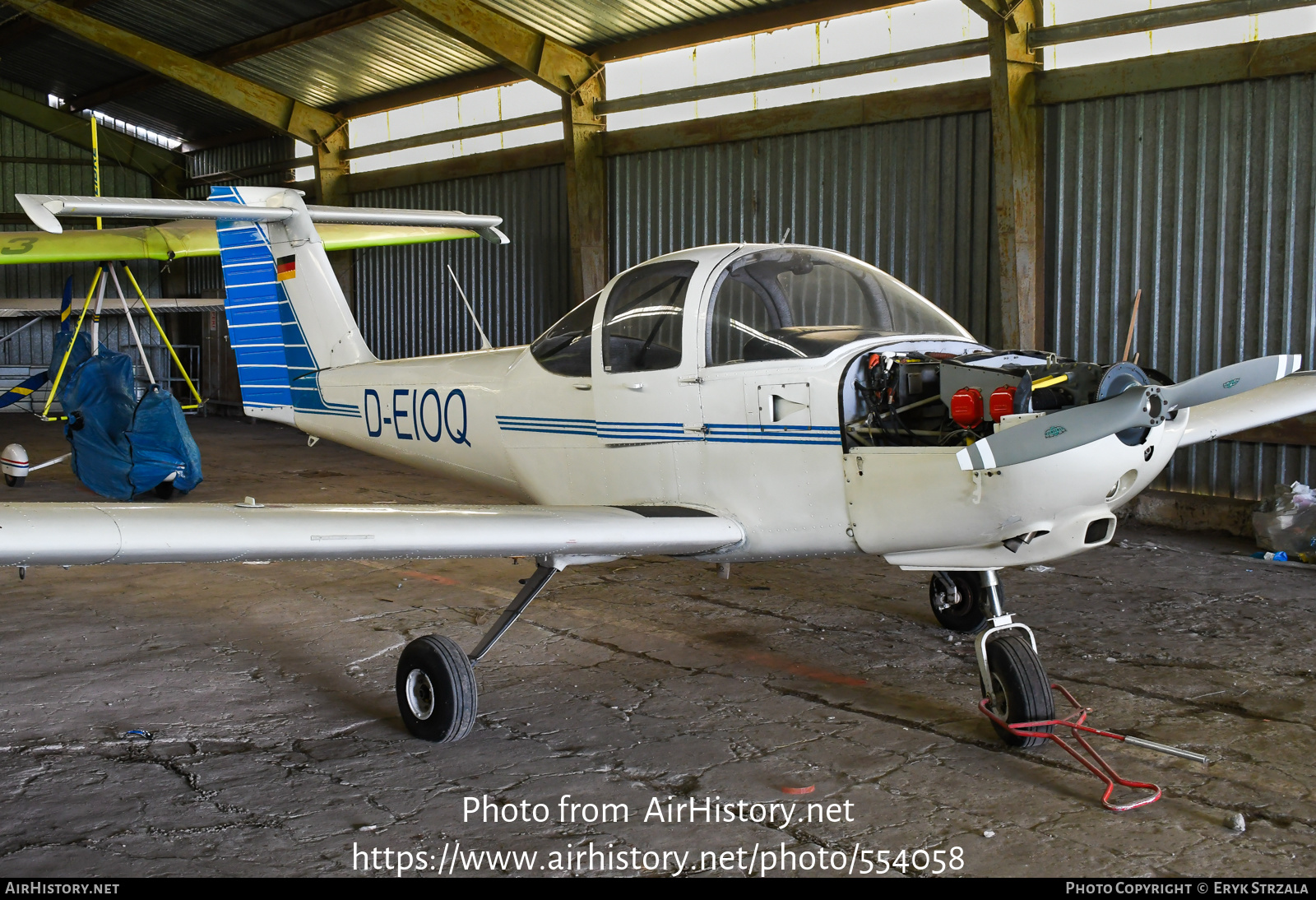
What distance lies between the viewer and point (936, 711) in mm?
4234

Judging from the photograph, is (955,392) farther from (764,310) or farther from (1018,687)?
(1018,687)

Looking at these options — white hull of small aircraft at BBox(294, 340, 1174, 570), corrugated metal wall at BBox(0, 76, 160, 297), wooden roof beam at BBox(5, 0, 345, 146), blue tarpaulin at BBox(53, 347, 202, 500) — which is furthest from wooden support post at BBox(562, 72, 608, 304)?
corrugated metal wall at BBox(0, 76, 160, 297)

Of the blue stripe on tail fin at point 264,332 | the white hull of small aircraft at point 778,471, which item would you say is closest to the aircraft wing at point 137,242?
the blue stripe on tail fin at point 264,332

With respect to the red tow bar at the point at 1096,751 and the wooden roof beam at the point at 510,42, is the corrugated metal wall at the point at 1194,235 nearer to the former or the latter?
the red tow bar at the point at 1096,751

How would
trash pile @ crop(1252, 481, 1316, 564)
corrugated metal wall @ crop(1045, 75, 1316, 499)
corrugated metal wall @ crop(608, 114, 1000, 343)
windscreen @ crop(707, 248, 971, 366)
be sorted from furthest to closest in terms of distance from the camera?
corrugated metal wall @ crop(608, 114, 1000, 343), corrugated metal wall @ crop(1045, 75, 1316, 499), trash pile @ crop(1252, 481, 1316, 564), windscreen @ crop(707, 248, 971, 366)

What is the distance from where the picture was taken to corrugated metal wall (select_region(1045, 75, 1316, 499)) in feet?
24.9

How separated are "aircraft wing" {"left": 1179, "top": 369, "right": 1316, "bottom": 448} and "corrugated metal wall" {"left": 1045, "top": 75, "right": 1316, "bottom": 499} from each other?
2747mm

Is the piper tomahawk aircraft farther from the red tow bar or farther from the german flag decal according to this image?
the german flag decal

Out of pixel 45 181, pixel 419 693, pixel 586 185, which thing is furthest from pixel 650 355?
pixel 45 181

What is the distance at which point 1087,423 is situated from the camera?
10.9 feet

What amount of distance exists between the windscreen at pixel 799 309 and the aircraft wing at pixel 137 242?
21.2 ft

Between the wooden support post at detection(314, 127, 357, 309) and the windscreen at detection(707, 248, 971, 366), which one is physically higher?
the wooden support post at detection(314, 127, 357, 309)

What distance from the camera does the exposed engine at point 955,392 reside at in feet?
11.9

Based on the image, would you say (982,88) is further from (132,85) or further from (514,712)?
(132,85)
